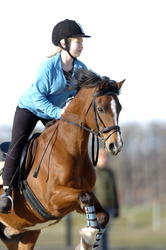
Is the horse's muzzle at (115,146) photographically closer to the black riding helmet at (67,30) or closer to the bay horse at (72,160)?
the bay horse at (72,160)

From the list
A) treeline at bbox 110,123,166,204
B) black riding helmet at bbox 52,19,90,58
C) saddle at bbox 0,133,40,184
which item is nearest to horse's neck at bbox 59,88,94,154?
saddle at bbox 0,133,40,184

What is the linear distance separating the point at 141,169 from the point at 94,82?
64.1m

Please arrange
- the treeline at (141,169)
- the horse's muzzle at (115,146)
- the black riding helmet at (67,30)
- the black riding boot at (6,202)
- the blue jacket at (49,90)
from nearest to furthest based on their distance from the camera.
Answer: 1. the horse's muzzle at (115,146)
2. the blue jacket at (49,90)
3. the black riding helmet at (67,30)
4. the black riding boot at (6,202)
5. the treeline at (141,169)

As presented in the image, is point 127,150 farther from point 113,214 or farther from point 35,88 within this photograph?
point 35,88

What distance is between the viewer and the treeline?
224 ft

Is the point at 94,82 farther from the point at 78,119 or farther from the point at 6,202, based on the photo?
the point at 6,202

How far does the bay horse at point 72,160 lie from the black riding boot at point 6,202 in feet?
0.56

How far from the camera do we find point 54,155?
8.80 meters

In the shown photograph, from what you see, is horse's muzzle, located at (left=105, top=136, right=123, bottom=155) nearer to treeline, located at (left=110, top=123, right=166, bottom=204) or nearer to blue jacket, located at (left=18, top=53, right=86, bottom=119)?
blue jacket, located at (left=18, top=53, right=86, bottom=119)

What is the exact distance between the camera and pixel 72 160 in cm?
868

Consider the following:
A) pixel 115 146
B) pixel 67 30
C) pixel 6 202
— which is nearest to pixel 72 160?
pixel 115 146

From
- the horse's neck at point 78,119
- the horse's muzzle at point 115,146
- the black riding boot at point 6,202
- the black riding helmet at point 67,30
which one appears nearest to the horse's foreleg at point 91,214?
the horse's muzzle at point 115,146

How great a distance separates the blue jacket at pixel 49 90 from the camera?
881 cm

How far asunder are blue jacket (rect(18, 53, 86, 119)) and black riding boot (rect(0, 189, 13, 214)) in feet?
3.51
